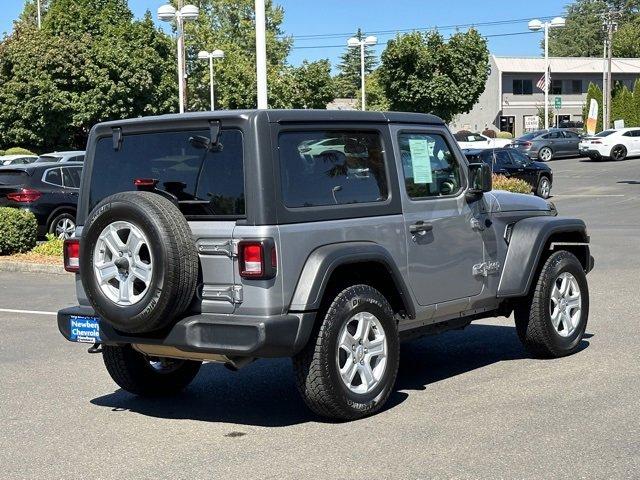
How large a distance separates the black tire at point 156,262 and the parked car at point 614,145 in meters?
42.6

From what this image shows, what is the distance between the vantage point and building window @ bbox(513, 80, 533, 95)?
260 ft

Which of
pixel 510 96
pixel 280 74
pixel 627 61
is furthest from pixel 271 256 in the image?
pixel 627 61

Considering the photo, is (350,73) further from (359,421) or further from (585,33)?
(359,421)

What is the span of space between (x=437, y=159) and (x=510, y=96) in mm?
73056

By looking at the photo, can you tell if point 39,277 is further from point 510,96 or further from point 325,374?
point 510,96

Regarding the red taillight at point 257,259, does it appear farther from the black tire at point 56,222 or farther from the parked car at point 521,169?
the parked car at point 521,169

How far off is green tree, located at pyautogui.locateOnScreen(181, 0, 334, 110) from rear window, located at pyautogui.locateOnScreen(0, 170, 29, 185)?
4470cm

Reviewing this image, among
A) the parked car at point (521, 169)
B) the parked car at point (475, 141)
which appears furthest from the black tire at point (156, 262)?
the parked car at point (475, 141)

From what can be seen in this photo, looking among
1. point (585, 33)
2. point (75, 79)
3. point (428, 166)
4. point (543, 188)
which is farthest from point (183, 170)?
point (585, 33)

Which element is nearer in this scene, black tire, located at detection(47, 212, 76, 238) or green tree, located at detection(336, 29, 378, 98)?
black tire, located at detection(47, 212, 76, 238)

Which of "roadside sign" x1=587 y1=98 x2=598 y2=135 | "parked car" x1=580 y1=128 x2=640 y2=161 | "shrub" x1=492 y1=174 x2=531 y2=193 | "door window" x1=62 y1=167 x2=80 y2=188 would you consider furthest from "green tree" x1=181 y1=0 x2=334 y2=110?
"door window" x1=62 y1=167 x2=80 y2=188

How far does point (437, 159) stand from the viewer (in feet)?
25.6

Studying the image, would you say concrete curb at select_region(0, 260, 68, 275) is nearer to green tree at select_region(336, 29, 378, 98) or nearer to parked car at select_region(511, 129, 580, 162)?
parked car at select_region(511, 129, 580, 162)

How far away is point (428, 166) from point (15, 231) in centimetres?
1125
